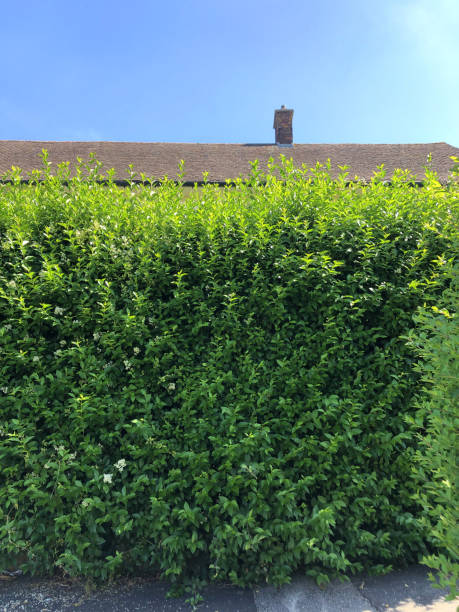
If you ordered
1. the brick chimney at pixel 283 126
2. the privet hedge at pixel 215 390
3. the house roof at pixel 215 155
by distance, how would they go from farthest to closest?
the brick chimney at pixel 283 126 → the house roof at pixel 215 155 → the privet hedge at pixel 215 390

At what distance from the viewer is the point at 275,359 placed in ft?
10.8

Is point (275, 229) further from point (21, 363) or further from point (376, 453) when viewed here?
point (21, 363)

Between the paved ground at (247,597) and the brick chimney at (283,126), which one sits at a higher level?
the brick chimney at (283,126)

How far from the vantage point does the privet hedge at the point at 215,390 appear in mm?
3064

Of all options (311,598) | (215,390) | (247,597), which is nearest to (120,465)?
(215,390)

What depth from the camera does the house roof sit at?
53.9 feet

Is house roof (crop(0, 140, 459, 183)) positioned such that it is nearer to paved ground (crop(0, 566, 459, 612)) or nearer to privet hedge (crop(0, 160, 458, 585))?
privet hedge (crop(0, 160, 458, 585))

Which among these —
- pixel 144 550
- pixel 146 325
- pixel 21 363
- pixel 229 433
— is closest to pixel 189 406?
pixel 229 433

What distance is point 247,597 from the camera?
3031mm

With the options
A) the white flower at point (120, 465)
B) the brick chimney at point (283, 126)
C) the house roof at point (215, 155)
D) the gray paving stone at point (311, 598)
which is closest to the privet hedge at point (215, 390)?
the white flower at point (120, 465)

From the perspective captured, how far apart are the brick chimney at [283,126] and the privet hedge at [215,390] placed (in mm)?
18825

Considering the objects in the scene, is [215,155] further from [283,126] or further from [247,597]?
[247,597]

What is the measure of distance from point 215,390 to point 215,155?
666 inches

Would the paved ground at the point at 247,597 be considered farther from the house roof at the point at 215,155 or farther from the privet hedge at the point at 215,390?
the house roof at the point at 215,155
